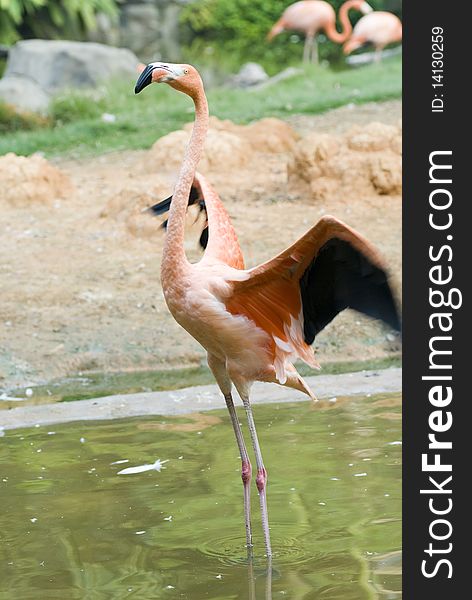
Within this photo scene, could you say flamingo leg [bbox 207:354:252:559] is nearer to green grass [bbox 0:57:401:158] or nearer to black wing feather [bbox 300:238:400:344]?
black wing feather [bbox 300:238:400:344]

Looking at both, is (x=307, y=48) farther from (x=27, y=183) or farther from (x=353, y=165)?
(x=27, y=183)

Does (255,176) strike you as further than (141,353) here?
Yes

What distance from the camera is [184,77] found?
4.33m

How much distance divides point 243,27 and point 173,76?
15889mm

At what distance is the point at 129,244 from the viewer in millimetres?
8391

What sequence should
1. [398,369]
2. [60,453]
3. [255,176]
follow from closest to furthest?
[60,453] < [398,369] < [255,176]

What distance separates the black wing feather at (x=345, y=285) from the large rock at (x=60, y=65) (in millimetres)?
11008

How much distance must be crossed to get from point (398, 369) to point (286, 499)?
1.86 m

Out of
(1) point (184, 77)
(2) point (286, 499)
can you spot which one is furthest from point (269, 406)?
(1) point (184, 77)

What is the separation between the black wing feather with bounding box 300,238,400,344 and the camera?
3.91 m

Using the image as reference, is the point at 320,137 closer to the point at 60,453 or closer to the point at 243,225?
the point at 243,225

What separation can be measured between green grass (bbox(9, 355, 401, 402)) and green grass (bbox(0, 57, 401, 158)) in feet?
16.2

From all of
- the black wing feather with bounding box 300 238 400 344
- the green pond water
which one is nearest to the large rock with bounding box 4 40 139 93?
the green pond water

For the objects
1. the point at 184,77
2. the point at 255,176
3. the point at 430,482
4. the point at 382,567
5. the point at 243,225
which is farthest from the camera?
the point at 255,176
